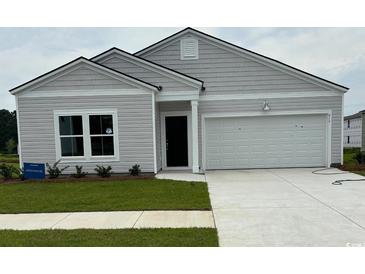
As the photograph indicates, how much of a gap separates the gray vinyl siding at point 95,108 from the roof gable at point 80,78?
43 centimetres

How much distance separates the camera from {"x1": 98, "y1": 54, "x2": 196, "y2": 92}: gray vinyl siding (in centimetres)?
1086

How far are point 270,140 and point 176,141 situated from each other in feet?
13.1

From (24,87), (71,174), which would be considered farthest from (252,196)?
(24,87)

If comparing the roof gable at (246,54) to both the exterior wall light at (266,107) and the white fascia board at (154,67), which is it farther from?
the exterior wall light at (266,107)

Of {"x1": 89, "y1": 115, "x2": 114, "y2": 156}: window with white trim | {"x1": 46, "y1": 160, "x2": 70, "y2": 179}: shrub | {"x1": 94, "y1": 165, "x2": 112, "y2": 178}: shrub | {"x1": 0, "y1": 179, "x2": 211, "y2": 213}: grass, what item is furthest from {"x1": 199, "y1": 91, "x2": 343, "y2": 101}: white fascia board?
{"x1": 46, "y1": 160, "x2": 70, "y2": 179}: shrub

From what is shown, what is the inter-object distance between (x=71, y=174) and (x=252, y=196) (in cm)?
676

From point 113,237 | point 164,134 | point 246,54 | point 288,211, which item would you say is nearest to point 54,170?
point 164,134

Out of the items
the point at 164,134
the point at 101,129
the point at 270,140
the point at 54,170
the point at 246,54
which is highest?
the point at 246,54

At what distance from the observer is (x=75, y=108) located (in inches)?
407

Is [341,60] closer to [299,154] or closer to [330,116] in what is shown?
[330,116]

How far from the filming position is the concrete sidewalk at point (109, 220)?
4.96m

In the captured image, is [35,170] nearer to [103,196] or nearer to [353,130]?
[103,196]

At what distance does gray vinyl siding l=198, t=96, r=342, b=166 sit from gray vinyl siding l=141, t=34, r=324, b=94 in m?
0.47

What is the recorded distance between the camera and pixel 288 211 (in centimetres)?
563
